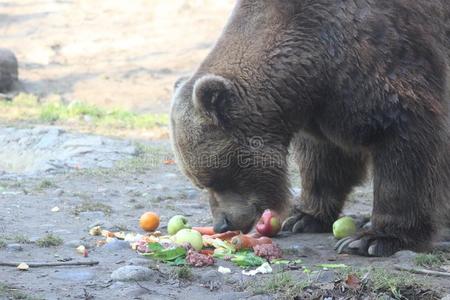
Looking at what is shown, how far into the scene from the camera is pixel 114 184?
992 cm

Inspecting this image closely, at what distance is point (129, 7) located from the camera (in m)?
22.8

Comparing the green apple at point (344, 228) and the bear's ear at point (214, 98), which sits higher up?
the bear's ear at point (214, 98)

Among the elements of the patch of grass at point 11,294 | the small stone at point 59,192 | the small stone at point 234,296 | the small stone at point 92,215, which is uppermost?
the small stone at point 234,296

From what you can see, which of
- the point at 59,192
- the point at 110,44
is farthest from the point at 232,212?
the point at 110,44

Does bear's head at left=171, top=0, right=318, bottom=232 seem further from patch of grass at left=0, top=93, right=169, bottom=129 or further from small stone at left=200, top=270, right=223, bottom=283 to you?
patch of grass at left=0, top=93, right=169, bottom=129

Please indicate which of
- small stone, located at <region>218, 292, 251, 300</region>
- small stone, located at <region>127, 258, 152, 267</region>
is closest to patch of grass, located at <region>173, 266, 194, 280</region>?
small stone, located at <region>127, 258, 152, 267</region>

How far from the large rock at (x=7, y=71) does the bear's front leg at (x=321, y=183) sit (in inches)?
384

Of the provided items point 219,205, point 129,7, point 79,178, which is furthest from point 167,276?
point 129,7

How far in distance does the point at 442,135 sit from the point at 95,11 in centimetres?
1715

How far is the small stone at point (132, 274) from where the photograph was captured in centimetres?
569

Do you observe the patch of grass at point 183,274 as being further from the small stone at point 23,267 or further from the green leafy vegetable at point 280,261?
the small stone at point 23,267

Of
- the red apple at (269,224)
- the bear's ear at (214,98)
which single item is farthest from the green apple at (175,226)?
the bear's ear at (214,98)

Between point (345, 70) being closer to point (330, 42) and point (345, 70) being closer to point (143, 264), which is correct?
point (330, 42)

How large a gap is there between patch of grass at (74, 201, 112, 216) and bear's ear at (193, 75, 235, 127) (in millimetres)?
2077
